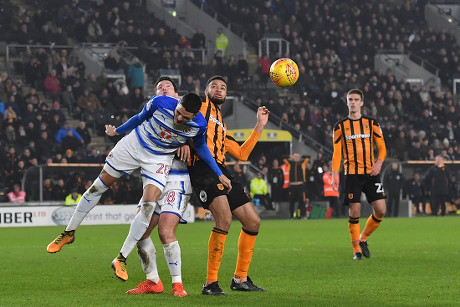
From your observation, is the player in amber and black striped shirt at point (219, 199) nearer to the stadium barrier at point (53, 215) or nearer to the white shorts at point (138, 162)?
the white shorts at point (138, 162)

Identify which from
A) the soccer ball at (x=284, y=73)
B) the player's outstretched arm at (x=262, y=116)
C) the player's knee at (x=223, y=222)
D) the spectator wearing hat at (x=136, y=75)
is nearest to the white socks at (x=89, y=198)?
the player's knee at (x=223, y=222)

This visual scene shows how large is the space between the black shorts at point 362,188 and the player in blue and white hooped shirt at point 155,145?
518 centimetres

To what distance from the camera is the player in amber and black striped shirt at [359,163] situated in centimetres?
1315

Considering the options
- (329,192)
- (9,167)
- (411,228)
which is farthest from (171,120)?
(329,192)

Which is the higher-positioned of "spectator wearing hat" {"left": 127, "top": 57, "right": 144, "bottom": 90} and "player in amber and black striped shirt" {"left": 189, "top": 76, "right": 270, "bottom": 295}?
"spectator wearing hat" {"left": 127, "top": 57, "right": 144, "bottom": 90}

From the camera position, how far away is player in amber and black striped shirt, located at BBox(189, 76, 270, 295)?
8.47m

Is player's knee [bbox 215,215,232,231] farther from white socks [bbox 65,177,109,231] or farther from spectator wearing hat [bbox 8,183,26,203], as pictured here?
spectator wearing hat [bbox 8,183,26,203]

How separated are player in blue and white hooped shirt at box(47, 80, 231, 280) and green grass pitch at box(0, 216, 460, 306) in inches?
33.7

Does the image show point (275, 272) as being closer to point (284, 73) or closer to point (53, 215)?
point (284, 73)

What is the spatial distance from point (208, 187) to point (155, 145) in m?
0.68

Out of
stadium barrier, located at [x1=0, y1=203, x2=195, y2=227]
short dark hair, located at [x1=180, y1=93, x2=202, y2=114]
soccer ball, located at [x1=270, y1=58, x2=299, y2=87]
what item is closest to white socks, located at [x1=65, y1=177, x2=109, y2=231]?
short dark hair, located at [x1=180, y1=93, x2=202, y2=114]

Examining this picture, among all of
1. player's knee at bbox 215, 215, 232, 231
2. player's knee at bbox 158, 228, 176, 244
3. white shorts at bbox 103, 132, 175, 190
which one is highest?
white shorts at bbox 103, 132, 175, 190

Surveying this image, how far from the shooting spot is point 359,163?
1330 cm

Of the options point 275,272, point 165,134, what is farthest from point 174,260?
point 275,272
